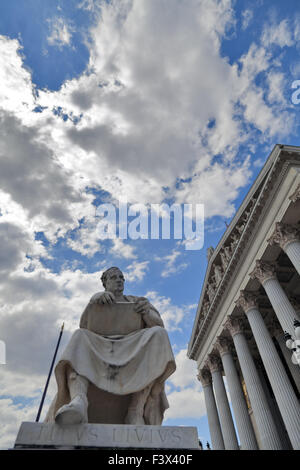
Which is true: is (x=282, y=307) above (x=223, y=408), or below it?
below

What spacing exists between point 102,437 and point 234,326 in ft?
67.9

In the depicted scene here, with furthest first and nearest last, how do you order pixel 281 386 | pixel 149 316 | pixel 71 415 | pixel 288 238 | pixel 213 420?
pixel 213 420
pixel 288 238
pixel 281 386
pixel 149 316
pixel 71 415

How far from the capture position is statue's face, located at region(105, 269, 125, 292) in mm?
4301

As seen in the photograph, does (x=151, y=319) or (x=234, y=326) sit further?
(x=234, y=326)

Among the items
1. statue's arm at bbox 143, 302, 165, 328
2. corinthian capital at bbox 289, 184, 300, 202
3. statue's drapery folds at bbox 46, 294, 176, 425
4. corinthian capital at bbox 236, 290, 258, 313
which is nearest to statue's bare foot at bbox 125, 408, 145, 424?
statue's drapery folds at bbox 46, 294, 176, 425

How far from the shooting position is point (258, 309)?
66.1 feet

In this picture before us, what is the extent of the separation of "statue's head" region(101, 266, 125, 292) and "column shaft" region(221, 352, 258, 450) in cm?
1971

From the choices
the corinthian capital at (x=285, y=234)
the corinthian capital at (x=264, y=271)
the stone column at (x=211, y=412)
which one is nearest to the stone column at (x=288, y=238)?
the corinthian capital at (x=285, y=234)

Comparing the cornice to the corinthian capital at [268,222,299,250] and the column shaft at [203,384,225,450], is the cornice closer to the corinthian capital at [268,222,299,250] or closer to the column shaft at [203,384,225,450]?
the corinthian capital at [268,222,299,250]

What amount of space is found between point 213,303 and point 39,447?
22586 mm

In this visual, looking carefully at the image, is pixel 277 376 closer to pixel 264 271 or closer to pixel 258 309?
pixel 258 309

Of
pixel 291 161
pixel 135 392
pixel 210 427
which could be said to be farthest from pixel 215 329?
pixel 135 392

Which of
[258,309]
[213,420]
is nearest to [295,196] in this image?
[258,309]

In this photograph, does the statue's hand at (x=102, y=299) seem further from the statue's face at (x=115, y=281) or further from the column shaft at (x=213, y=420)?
the column shaft at (x=213, y=420)
